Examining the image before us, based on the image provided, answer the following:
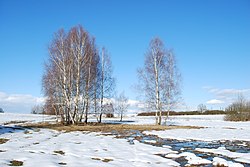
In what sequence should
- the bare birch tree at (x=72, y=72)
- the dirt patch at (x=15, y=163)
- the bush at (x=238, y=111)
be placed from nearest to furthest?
the dirt patch at (x=15, y=163), the bare birch tree at (x=72, y=72), the bush at (x=238, y=111)

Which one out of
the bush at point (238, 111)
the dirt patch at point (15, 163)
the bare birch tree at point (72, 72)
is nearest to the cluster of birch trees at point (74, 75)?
A: the bare birch tree at point (72, 72)

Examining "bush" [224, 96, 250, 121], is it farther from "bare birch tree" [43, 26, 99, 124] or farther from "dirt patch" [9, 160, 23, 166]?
"dirt patch" [9, 160, 23, 166]

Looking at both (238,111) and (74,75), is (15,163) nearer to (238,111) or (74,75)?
(74,75)

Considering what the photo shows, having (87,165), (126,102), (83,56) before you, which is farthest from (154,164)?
(126,102)

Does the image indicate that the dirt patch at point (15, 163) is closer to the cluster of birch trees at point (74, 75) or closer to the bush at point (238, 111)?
the cluster of birch trees at point (74, 75)

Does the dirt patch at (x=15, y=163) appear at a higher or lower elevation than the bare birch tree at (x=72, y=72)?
lower

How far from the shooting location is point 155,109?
2750 cm

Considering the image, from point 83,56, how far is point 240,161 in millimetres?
21419

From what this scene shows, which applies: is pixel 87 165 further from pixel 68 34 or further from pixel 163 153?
pixel 68 34

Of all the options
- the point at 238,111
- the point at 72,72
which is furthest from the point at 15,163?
the point at 238,111

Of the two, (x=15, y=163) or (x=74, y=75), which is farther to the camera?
(x=74, y=75)

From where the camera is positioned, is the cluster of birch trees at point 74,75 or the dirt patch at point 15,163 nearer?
the dirt patch at point 15,163

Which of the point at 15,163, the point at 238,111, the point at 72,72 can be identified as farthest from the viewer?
the point at 238,111

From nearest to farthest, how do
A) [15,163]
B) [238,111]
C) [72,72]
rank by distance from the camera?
[15,163]
[72,72]
[238,111]
